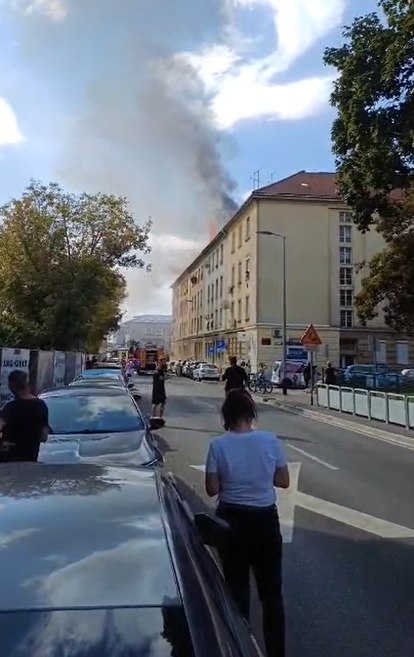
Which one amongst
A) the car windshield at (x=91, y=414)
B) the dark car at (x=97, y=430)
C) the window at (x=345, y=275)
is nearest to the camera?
the dark car at (x=97, y=430)

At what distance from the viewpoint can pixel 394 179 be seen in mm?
16703

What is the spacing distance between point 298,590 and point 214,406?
68.9 ft

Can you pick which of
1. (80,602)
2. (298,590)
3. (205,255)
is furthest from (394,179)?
(205,255)

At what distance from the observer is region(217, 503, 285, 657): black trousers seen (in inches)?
158

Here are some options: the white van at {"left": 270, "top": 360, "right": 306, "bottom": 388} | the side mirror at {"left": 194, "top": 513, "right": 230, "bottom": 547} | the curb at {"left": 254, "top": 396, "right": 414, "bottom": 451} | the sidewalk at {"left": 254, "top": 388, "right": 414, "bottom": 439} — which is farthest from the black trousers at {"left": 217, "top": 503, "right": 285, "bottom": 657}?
the white van at {"left": 270, "top": 360, "right": 306, "bottom": 388}

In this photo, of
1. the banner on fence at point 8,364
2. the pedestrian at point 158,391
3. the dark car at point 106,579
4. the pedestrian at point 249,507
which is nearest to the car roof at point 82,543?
the dark car at point 106,579

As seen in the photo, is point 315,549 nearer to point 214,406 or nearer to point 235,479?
point 235,479

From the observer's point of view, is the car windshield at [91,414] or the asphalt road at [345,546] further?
the car windshield at [91,414]

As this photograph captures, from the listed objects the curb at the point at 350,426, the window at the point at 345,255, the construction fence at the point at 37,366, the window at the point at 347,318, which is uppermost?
the window at the point at 345,255

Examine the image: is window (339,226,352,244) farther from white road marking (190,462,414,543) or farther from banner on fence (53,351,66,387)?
white road marking (190,462,414,543)

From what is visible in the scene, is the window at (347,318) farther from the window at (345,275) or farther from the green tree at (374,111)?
the green tree at (374,111)

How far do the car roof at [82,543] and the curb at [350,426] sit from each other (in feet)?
44.1

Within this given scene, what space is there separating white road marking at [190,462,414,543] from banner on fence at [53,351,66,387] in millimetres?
17856

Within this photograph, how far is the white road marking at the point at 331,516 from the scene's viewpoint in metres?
7.37
